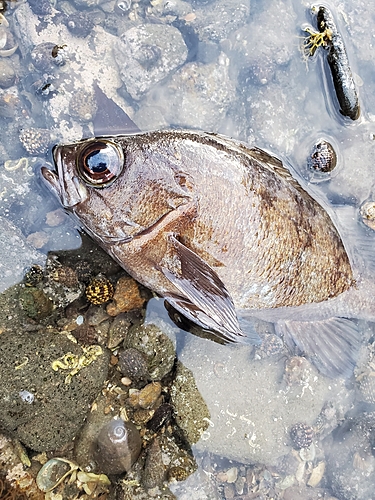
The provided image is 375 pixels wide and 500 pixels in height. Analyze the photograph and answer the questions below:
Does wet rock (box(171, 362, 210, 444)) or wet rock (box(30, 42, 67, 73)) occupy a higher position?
wet rock (box(30, 42, 67, 73))

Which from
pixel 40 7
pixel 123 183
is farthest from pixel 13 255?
pixel 40 7

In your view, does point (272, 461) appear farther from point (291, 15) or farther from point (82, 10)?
point (82, 10)

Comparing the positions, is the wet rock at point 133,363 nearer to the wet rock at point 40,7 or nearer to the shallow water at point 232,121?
the shallow water at point 232,121

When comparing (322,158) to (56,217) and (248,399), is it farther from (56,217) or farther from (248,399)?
(56,217)

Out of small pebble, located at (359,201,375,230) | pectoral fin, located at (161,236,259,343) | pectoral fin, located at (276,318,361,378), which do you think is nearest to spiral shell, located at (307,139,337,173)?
small pebble, located at (359,201,375,230)

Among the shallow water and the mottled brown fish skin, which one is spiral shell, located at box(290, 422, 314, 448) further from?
the mottled brown fish skin

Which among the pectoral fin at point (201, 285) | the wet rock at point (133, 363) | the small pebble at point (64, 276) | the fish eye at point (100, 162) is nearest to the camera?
the fish eye at point (100, 162)

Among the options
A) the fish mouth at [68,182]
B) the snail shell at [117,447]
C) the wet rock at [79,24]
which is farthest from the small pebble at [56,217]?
the snail shell at [117,447]
